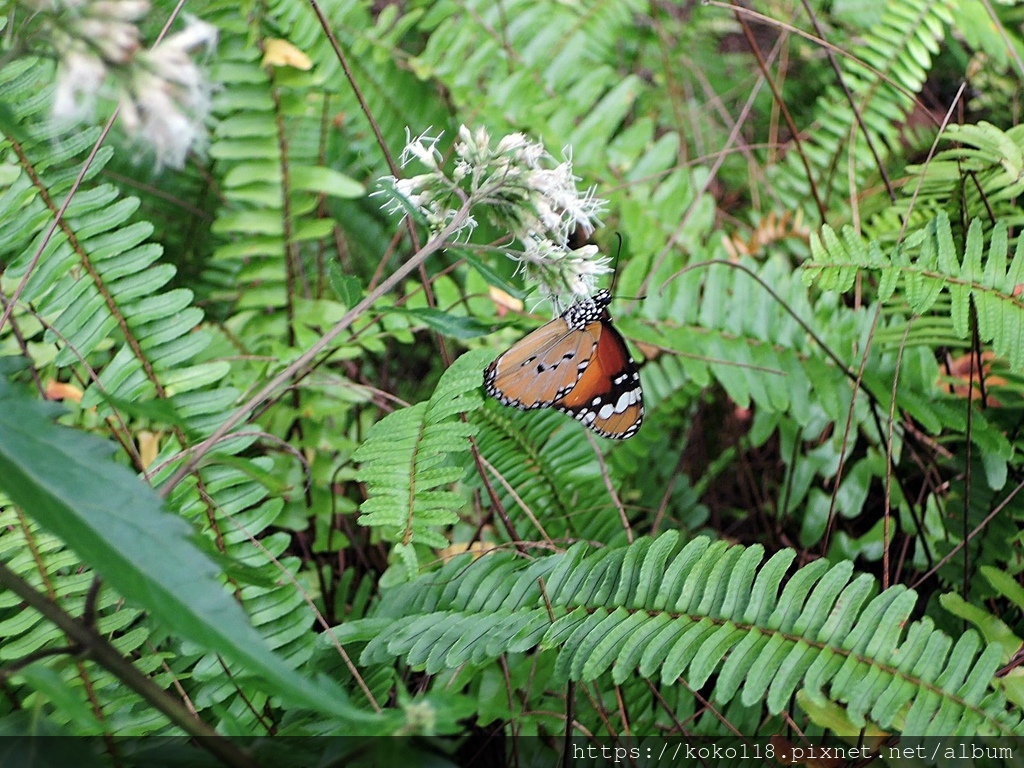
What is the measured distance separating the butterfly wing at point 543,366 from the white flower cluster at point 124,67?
0.76 m

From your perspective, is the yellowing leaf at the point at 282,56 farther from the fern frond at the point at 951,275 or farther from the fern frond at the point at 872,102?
the fern frond at the point at 872,102

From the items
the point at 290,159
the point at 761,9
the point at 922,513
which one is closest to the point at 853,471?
the point at 922,513

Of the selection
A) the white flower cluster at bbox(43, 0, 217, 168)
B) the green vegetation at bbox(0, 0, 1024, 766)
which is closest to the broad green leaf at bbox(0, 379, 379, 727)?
the green vegetation at bbox(0, 0, 1024, 766)

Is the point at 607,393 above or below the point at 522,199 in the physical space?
below

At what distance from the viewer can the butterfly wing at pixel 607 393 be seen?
151 cm

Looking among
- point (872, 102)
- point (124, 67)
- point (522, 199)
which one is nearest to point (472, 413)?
point (522, 199)

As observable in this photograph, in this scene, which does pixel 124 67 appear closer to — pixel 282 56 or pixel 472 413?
pixel 472 413

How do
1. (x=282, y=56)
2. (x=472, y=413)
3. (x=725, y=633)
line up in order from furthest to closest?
(x=282, y=56)
(x=472, y=413)
(x=725, y=633)

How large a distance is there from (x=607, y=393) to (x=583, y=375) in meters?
0.06

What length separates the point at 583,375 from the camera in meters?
1.54

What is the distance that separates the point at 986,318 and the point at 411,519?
39.3 inches

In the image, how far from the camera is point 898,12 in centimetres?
219

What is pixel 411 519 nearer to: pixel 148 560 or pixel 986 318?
pixel 148 560

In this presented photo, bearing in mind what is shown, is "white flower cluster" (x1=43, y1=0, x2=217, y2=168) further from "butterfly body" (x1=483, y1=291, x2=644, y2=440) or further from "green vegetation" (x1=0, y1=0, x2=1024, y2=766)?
"butterfly body" (x1=483, y1=291, x2=644, y2=440)
